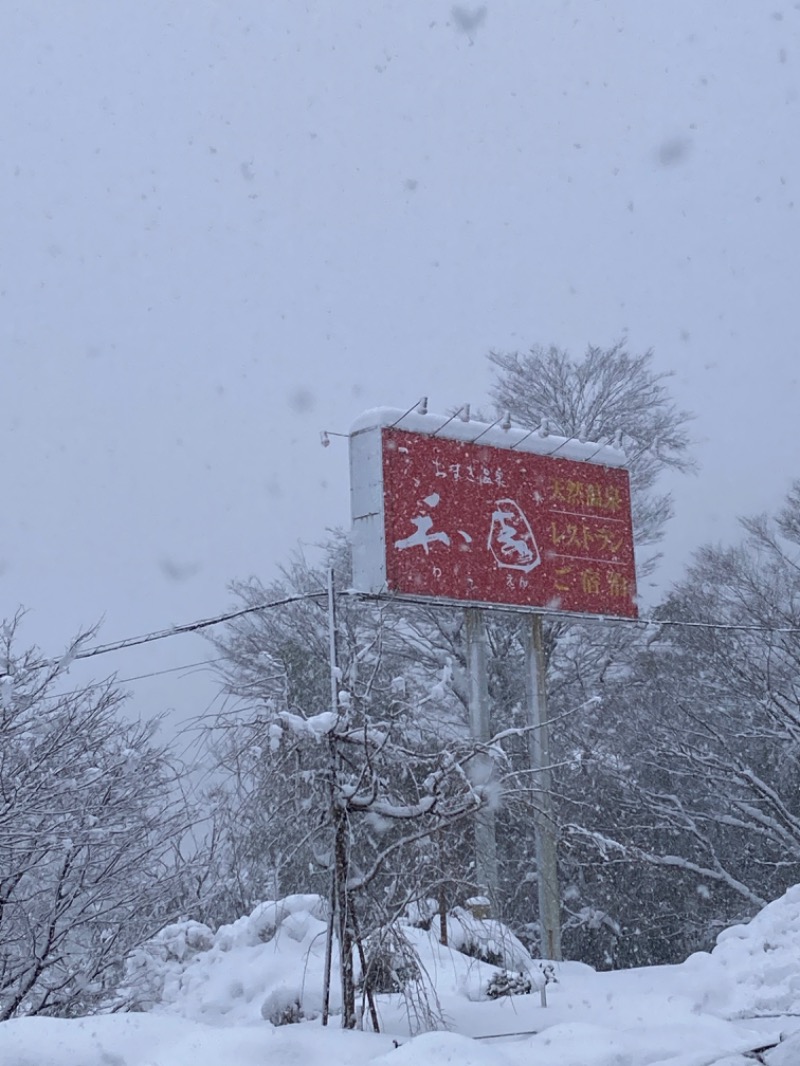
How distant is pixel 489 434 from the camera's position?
59.6 ft

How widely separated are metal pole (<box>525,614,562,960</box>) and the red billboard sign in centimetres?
92

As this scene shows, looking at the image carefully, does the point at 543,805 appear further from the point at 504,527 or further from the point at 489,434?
the point at 489,434

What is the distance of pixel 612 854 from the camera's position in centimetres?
2394

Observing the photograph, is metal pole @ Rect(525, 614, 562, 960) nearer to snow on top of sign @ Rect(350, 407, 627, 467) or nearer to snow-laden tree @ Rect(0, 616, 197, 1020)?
snow on top of sign @ Rect(350, 407, 627, 467)

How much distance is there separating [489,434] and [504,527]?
4.43 ft

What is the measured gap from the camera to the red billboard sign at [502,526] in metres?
16.8

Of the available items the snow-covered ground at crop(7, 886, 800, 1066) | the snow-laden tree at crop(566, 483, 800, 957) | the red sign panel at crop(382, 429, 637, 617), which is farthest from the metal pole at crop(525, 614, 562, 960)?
the snow-laden tree at crop(566, 483, 800, 957)

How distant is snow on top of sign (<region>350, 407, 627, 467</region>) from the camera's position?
56.2 ft

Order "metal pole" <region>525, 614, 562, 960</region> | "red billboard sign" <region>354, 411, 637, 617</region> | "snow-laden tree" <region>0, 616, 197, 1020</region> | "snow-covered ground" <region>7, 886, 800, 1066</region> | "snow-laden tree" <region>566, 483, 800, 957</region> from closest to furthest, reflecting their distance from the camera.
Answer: "snow-covered ground" <region>7, 886, 800, 1066</region> → "snow-laden tree" <region>0, 616, 197, 1020</region> → "red billboard sign" <region>354, 411, 637, 617</region> → "metal pole" <region>525, 614, 562, 960</region> → "snow-laden tree" <region>566, 483, 800, 957</region>

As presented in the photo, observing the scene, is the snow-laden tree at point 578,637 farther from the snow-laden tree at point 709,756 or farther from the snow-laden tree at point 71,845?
the snow-laden tree at point 71,845

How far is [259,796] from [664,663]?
58.5 ft

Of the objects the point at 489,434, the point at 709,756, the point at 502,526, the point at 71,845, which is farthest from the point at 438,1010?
the point at 709,756

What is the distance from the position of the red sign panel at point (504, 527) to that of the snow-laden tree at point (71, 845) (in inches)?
201

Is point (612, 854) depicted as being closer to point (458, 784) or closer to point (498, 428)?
point (498, 428)
